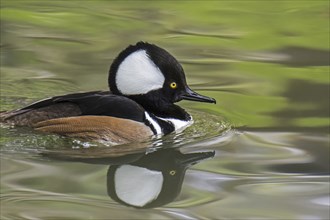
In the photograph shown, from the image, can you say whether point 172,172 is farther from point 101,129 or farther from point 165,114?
point 165,114

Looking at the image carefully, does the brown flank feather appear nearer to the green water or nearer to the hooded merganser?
the hooded merganser

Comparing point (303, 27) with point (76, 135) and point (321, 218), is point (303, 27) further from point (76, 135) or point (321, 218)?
point (321, 218)

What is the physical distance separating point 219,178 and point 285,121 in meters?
1.58

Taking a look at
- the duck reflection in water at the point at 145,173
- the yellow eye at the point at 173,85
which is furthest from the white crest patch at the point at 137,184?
the yellow eye at the point at 173,85

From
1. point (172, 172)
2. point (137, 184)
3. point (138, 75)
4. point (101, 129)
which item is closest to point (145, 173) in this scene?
point (172, 172)

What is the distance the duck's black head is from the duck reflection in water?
537 mm

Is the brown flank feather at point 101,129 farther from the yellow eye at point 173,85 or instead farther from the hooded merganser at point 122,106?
the yellow eye at point 173,85

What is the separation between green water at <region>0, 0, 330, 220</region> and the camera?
6496 millimetres

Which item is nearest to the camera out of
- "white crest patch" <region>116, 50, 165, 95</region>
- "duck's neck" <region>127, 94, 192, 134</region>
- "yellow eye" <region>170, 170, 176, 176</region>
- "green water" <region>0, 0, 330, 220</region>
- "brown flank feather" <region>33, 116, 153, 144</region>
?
"green water" <region>0, 0, 330, 220</region>

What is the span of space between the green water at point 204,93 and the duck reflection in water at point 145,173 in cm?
6

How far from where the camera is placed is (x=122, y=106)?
25.3 ft

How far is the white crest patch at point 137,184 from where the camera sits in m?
6.56

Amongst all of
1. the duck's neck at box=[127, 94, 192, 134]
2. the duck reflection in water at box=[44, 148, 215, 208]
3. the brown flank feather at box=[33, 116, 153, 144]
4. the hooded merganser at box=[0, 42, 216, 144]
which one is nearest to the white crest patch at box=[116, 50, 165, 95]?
the hooded merganser at box=[0, 42, 216, 144]

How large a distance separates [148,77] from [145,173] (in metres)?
1.03
